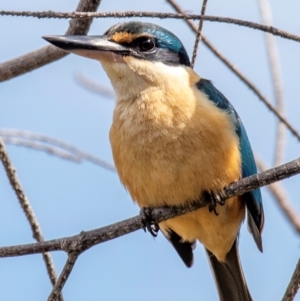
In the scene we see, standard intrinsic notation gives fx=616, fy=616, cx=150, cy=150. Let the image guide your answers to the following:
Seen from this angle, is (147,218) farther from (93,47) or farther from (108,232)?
(93,47)

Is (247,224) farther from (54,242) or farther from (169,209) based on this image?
A: (54,242)

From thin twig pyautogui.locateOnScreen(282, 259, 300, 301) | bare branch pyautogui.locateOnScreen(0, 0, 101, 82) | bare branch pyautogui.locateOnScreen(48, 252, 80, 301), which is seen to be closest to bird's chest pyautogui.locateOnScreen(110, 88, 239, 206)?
bare branch pyautogui.locateOnScreen(0, 0, 101, 82)

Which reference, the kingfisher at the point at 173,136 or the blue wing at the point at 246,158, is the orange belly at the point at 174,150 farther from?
the blue wing at the point at 246,158

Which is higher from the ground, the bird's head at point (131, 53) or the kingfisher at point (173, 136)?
the bird's head at point (131, 53)

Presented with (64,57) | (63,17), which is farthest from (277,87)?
(63,17)

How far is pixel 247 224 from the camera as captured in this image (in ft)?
12.6

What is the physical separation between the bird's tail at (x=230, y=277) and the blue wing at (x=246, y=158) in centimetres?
30

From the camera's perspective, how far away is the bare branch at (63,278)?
243cm

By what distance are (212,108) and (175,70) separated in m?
0.40

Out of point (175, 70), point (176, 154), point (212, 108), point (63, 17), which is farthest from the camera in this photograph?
point (175, 70)

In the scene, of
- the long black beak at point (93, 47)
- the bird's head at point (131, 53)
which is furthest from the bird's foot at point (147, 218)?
the long black beak at point (93, 47)

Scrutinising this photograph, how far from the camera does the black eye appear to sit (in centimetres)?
362

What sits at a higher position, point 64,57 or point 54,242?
point 64,57

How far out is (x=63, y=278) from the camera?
2469mm
